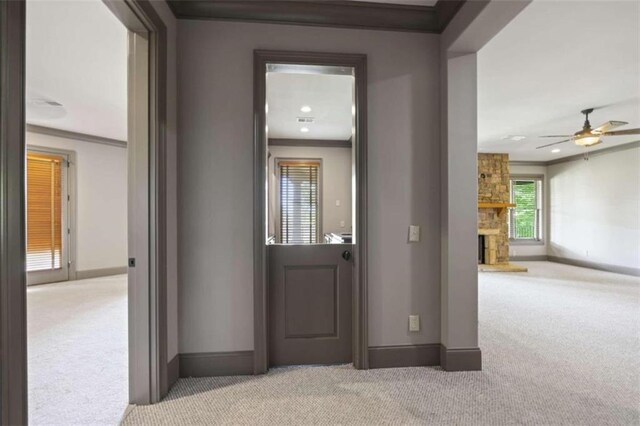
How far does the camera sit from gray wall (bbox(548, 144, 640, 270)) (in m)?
6.71

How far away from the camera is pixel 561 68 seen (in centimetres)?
341

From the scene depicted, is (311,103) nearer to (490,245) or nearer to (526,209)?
(490,245)

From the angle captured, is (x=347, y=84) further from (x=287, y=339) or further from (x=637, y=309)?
(x=637, y=309)

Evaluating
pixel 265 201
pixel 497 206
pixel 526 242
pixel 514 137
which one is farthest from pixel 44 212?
pixel 526 242

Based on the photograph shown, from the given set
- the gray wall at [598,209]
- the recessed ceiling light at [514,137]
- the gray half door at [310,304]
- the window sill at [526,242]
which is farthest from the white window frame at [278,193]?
the gray wall at [598,209]

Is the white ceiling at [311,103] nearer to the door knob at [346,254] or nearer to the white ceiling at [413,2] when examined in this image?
the white ceiling at [413,2]

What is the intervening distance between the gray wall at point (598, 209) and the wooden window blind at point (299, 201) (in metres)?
6.44

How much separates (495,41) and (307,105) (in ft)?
7.97

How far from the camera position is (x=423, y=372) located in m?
2.40

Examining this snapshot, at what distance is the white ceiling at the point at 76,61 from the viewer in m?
2.49

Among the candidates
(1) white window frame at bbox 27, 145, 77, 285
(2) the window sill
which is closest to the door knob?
(1) white window frame at bbox 27, 145, 77, 285

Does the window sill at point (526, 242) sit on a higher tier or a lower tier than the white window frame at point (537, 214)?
lower

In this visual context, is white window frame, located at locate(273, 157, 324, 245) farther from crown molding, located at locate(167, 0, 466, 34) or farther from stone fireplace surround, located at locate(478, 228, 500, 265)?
crown molding, located at locate(167, 0, 466, 34)

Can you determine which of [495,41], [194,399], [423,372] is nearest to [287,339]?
[194,399]
